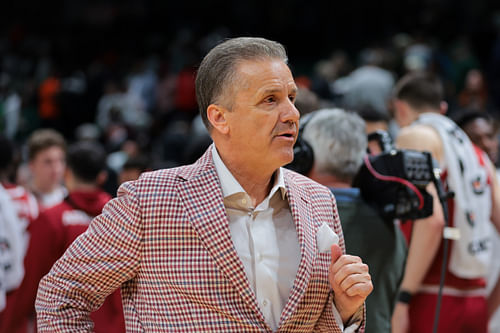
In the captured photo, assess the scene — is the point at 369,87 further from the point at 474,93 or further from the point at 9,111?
the point at 9,111

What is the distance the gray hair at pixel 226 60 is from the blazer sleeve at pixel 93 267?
364mm

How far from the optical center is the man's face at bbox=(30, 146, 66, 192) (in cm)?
563

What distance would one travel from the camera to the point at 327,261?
2.22 metres

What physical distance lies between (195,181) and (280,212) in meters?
0.29

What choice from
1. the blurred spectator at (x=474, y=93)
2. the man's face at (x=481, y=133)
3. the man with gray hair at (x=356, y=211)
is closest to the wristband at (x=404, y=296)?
the man with gray hair at (x=356, y=211)

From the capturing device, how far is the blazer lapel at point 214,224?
204 centimetres

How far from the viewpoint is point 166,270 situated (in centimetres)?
206

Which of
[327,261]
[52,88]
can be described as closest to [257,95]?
[327,261]

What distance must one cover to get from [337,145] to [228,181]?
1.18 m

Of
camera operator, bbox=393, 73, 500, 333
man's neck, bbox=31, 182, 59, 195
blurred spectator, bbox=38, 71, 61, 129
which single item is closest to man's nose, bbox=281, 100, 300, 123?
camera operator, bbox=393, 73, 500, 333

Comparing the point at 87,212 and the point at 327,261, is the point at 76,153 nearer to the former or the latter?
the point at 87,212

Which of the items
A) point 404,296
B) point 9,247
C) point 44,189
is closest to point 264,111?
point 404,296

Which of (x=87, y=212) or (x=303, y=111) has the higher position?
(x=303, y=111)

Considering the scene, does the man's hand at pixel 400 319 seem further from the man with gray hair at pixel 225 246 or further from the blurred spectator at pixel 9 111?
the blurred spectator at pixel 9 111
